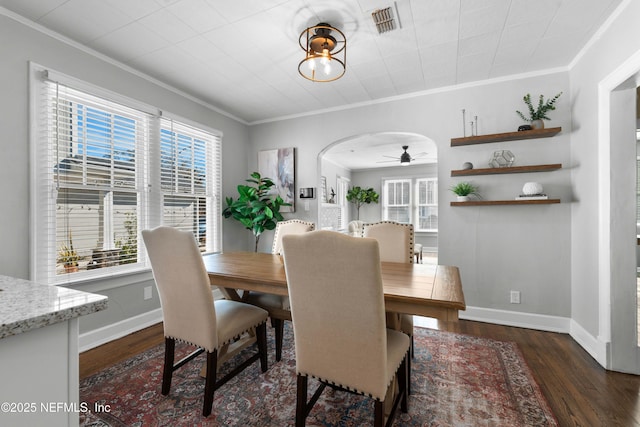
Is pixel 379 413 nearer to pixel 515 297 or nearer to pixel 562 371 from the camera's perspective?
pixel 562 371

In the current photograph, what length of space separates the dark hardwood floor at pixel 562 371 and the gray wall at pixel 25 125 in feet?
1.18

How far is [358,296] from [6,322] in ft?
3.47

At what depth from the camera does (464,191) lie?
3039 mm

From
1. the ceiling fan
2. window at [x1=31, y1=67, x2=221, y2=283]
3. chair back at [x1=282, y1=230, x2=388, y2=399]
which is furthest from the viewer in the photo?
the ceiling fan

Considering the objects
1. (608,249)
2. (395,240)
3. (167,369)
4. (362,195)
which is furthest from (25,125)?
(362,195)

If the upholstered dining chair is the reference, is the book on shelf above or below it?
above

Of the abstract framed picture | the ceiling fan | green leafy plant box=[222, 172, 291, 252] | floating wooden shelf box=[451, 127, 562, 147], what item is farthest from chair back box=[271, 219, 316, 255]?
the ceiling fan

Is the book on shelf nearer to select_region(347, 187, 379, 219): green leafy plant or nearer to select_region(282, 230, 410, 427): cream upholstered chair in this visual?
select_region(282, 230, 410, 427): cream upholstered chair

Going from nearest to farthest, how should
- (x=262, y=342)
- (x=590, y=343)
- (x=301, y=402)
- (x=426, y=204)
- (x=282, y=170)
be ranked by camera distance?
1. (x=301, y=402)
2. (x=262, y=342)
3. (x=590, y=343)
4. (x=282, y=170)
5. (x=426, y=204)

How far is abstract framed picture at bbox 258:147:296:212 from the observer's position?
4.14 m

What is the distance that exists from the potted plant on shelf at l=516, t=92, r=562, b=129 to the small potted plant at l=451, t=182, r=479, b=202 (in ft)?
2.58

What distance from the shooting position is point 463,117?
3189 millimetres

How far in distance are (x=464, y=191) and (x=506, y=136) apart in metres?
0.67

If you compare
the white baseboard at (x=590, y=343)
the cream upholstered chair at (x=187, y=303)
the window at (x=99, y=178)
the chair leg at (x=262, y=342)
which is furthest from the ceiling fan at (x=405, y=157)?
the cream upholstered chair at (x=187, y=303)
